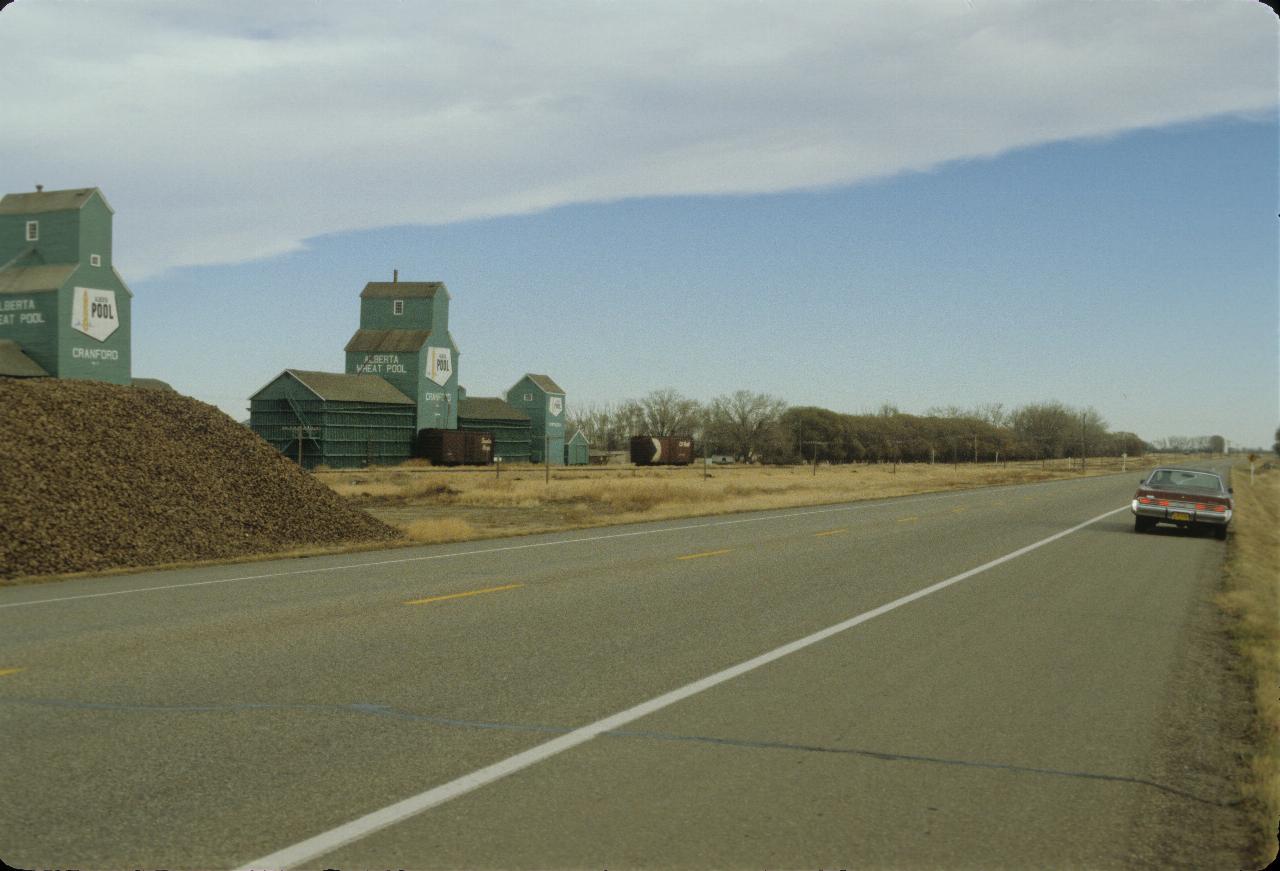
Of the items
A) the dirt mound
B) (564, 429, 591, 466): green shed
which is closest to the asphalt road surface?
the dirt mound

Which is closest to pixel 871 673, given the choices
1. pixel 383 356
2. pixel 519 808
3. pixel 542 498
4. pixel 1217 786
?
pixel 1217 786

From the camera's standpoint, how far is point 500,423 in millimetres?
94750

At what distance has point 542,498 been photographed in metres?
47.0

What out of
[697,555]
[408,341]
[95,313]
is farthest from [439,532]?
[408,341]

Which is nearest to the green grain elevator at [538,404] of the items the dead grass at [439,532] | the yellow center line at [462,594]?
the dead grass at [439,532]

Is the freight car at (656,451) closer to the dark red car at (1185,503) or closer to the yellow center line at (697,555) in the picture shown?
the dark red car at (1185,503)

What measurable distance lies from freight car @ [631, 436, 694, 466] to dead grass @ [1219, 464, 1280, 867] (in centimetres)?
7716

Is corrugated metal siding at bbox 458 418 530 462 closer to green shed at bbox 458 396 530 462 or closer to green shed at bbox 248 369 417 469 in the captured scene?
green shed at bbox 458 396 530 462

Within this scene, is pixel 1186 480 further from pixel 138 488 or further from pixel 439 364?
pixel 439 364

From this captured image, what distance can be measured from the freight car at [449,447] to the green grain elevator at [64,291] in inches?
1861

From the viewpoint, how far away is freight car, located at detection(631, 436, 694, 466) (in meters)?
104

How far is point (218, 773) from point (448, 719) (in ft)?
5.23

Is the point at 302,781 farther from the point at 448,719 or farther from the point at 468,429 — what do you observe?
the point at 468,429

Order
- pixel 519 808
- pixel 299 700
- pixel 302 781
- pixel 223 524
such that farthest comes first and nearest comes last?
pixel 223 524 < pixel 299 700 < pixel 302 781 < pixel 519 808
